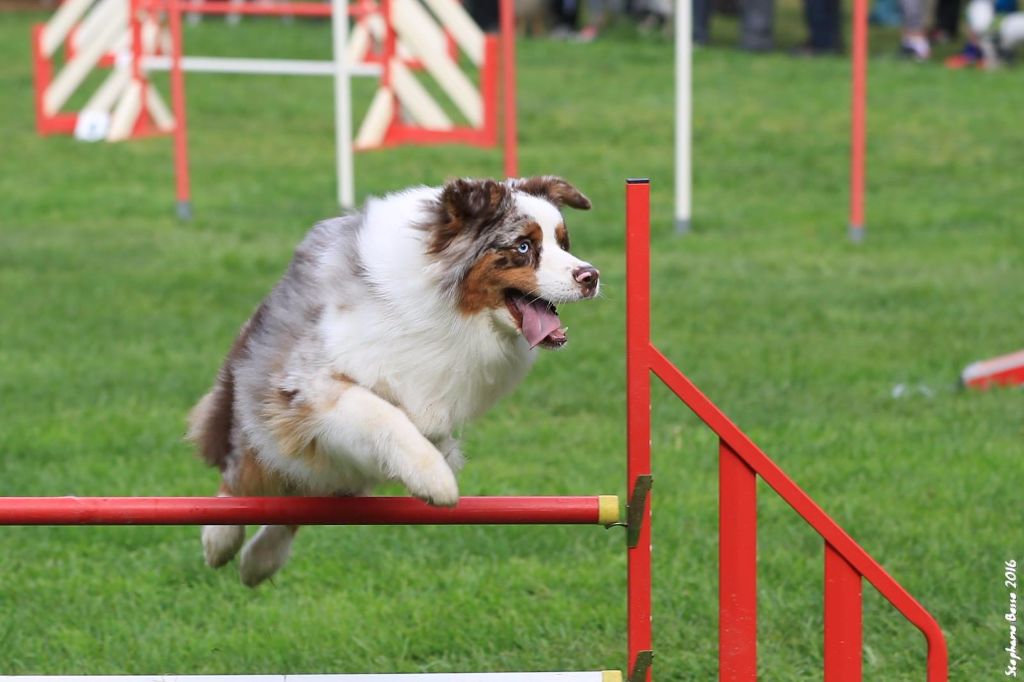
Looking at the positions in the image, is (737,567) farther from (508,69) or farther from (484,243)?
(508,69)

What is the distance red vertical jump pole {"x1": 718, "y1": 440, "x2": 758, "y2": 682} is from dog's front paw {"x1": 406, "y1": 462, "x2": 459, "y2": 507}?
590 mm

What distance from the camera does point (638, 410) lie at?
3469 mm

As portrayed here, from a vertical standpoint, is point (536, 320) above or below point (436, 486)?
above

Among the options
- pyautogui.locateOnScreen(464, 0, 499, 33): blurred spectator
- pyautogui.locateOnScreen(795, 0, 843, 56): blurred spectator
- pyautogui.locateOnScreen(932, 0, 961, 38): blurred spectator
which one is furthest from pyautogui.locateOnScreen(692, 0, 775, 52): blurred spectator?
pyautogui.locateOnScreen(464, 0, 499, 33): blurred spectator

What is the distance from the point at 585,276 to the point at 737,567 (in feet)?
2.45

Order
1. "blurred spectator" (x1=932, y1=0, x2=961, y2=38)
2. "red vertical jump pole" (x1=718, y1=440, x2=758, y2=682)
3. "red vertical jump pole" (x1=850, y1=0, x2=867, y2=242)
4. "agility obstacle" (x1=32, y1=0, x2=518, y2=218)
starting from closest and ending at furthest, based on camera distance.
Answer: "red vertical jump pole" (x1=718, y1=440, x2=758, y2=682) < "red vertical jump pole" (x1=850, y1=0, x2=867, y2=242) < "agility obstacle" (x1=32, y1=0, x2=518, y2=218) < "blurred spectator" (x1=932, y1=0, x2=961, y2=38)

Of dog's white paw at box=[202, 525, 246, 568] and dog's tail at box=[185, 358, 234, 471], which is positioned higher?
dog's tail at box=[185, 358, 234, 471]

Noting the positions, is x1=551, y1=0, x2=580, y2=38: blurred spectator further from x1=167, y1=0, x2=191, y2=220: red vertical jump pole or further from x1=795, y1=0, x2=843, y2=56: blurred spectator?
x1=167, y1=0, x2=191, y2=220: red vertical jump pole

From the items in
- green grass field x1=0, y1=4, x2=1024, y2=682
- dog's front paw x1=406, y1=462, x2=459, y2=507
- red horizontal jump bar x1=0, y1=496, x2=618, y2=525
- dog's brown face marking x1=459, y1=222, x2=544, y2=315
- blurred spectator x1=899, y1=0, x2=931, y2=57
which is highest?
dog's brown face marking x1=459, y1=222, x2=544, y2=315

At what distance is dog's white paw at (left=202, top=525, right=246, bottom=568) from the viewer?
4438 mm

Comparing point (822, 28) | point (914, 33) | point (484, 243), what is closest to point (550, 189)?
point (484, 243)

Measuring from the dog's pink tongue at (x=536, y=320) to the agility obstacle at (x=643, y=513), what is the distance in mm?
160

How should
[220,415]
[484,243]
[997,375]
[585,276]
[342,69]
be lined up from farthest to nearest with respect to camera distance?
[342,69], [997,375], [220,415], [484,243], [585,276]

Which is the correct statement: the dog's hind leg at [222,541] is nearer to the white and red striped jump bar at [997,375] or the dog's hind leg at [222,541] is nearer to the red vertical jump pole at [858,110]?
the white and red striped jump bar at [997,375]
